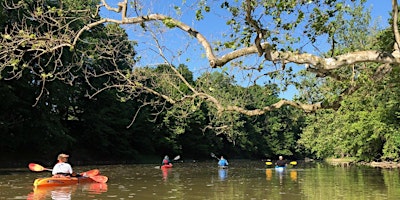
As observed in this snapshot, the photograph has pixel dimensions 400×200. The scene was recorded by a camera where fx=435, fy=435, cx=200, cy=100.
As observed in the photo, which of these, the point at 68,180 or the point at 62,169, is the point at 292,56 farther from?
the point at 62,169

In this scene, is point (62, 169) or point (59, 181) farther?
point (62, 169)

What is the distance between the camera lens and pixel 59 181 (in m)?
16.1

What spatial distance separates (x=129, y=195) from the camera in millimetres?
13797

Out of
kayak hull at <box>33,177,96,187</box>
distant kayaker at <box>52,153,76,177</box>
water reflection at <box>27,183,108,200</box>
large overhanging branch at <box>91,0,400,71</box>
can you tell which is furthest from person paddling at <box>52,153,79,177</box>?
large overhanging branch at <box>91,0,400,71</box>

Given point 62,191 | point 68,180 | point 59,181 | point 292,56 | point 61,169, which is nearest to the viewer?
point 292,56

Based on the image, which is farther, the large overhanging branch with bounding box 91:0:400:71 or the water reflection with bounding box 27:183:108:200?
the water reflection with bounding box 27:183:108:200

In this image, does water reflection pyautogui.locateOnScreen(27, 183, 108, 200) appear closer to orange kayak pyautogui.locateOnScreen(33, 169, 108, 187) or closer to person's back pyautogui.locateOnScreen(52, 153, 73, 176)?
orange kayak pyautogui.locateOnScreen(33, 169, 108, 187)

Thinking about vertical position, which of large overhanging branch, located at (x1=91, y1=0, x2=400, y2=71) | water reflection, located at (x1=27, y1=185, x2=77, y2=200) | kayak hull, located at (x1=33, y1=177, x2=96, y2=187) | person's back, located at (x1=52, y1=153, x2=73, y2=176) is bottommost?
water reflection, located at (x1=27, y1=185, x2=77, y2=200)

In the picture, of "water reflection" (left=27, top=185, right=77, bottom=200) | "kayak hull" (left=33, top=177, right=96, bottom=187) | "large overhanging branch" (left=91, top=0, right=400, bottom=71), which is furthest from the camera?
"kayak hull" (left=33, top=177, right=96, bottom=187)

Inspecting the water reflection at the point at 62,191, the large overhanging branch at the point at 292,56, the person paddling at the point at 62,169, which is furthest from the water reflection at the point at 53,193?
the large overhanging branch at the point at 292,56

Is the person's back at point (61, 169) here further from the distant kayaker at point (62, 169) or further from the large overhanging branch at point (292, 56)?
the large overhanging branch at point (292, 56)

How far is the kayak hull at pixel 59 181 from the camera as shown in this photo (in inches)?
603

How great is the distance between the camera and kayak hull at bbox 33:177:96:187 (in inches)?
Answer: 603

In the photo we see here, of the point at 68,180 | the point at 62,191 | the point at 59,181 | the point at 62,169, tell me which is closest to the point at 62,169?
the point at 62,169
